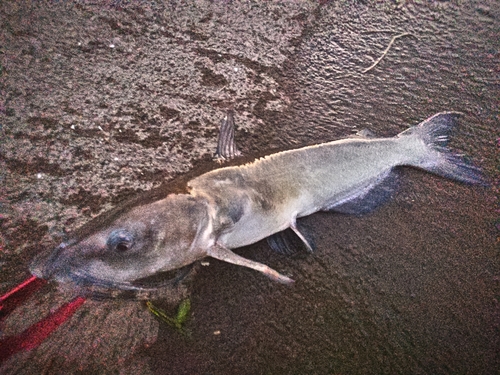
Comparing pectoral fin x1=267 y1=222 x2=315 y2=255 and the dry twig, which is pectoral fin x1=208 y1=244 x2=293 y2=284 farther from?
the dry twig

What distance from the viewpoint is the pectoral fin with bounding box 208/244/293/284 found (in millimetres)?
1839

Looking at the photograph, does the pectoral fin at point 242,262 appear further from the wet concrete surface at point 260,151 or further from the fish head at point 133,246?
the wet concrete surface at point 260,151

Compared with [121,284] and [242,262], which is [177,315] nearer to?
[121,284]

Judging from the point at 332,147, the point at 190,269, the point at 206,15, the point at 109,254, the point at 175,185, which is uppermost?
the point at 206,15

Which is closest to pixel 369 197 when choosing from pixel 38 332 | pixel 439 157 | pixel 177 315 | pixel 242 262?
pixel 439 157

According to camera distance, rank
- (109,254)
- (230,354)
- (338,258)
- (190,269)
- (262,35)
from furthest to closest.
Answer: (262,35) < (338,258) < (190,269) < (230,354) < (109,254)

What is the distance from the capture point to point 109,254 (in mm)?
1685

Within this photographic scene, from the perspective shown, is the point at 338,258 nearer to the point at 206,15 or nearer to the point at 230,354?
the point at 230,354

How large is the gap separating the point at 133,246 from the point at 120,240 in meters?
0.07

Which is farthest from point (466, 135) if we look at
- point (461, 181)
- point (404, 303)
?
point (404, 303)

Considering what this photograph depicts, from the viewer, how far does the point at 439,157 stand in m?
2.70

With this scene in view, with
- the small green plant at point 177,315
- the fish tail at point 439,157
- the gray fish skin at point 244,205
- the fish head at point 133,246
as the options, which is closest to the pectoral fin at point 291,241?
the gray fish skin at point 244,205

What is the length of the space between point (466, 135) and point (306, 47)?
1.62 metres

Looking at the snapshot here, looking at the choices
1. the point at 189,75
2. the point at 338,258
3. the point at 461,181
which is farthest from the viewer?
the point at 189,75
